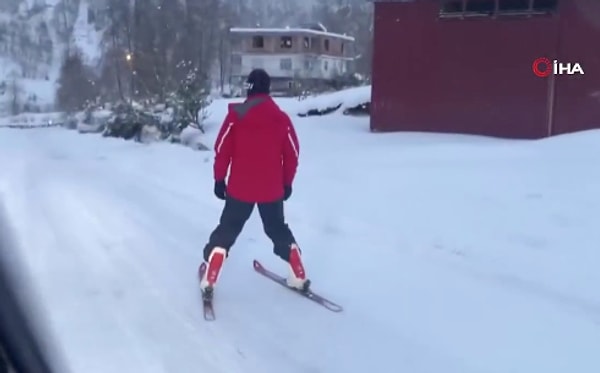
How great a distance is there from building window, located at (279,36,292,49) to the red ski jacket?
5092 cm

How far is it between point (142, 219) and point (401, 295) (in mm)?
3989

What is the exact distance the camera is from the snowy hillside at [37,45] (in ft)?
175

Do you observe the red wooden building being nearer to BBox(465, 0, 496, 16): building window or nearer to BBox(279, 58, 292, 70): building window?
BBox(465, 0, 496, 16): building window

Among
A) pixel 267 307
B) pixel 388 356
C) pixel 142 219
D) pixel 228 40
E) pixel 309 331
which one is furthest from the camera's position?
pixel 228 40

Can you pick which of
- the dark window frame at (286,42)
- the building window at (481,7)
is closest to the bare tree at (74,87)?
the dark window frame at (286,42)

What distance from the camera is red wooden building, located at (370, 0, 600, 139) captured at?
50.8 ft

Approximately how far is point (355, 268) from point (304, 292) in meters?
0.97

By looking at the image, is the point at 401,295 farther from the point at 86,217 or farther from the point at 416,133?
the point at 416,133

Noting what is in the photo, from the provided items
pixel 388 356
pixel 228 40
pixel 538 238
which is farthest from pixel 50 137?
pixel 228 40

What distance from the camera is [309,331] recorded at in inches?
199

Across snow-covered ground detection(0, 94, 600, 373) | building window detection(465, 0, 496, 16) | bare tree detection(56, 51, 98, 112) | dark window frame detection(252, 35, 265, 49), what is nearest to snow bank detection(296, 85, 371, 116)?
building window detection(465, 0, 496, 16)

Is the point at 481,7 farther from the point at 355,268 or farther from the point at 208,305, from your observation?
the point at 208,305

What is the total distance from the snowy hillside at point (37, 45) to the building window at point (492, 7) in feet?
118

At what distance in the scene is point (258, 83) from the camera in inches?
216
